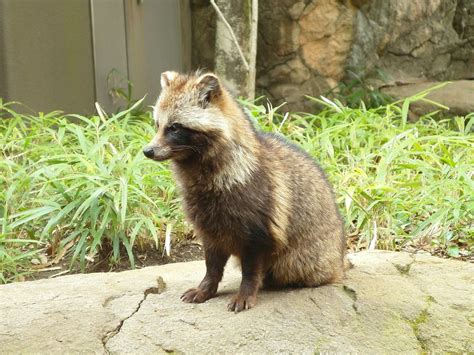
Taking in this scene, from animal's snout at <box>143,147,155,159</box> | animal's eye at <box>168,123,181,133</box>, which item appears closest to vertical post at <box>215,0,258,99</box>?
animal's eye at <box>168,123,181,133</box>

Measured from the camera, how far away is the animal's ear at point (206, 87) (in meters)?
3.45

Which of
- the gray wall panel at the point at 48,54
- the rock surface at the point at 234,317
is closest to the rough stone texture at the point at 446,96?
the gray wall panel at the point at 48,54

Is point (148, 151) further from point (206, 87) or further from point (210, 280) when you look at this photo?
point (210, 280)

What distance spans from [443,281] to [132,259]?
6.68 feet

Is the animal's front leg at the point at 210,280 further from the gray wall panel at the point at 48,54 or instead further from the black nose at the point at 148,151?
the gray wall panel at the point at 48,54

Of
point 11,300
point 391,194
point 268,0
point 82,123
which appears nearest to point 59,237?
point 11,300

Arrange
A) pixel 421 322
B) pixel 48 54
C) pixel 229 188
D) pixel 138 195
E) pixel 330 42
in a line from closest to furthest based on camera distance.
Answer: pixel 229 188 → pixel 421 322 → pixel 138 195 → pixel 48 54 → pixel 330 42

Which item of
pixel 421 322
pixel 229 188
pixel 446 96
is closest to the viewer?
pixel 229 188

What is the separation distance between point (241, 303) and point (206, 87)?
1.08 meters

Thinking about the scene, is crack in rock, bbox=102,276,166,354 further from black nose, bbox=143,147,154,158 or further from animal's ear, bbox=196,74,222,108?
animal's ear, bbox=196,74,222,108

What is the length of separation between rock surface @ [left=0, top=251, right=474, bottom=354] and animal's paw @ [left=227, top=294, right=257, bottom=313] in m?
0.03

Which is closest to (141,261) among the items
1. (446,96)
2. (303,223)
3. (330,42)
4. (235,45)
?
(303,223)

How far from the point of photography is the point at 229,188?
11.3 feet

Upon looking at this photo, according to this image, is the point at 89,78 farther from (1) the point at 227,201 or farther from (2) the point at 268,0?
(1) the point at 227,201
